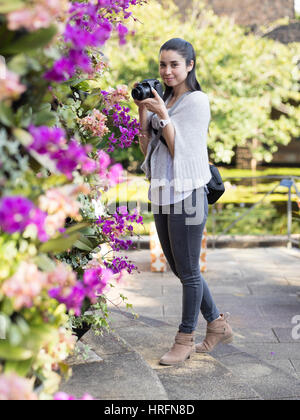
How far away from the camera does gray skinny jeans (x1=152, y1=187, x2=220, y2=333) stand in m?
2.61

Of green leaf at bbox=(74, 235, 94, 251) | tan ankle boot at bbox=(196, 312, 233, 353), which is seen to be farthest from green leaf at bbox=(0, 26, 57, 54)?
tan ankle boot at bbox=(196, 312, 233, 353)

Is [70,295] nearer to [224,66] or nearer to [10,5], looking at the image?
[10,5]

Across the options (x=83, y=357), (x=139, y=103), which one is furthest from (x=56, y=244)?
(x=139, y=103)

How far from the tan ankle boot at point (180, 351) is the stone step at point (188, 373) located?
0.10 ft

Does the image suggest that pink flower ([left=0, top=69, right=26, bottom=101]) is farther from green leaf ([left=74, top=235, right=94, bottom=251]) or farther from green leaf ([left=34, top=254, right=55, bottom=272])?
green leaf ([left=74, top=235, right=94, bottom=251])

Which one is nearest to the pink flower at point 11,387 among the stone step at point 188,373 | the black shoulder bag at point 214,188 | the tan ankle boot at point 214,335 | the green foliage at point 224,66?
the stone step at point 188,373

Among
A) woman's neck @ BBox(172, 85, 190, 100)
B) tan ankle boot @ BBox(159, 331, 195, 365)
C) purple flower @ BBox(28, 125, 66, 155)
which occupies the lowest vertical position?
tan ankle boot @ BBox(159, 331, 195, 365)

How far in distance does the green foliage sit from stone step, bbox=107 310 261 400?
786 centimetres

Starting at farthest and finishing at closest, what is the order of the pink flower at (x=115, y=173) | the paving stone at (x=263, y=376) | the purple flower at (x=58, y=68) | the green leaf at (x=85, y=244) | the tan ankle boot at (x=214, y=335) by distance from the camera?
the tan ankle boot at (x=214, y=335) < the paving stone at (x=263, y=376) < the green leaf at (x=85, y=244) < the pink flower at (x=115, y=173) < the purple flower at (x=58, y=68)

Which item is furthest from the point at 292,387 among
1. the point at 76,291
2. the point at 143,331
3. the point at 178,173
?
the point at 76,291

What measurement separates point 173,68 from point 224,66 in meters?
9.14

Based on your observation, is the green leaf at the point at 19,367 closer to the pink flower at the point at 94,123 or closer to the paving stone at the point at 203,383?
the paving stone at the point at 203,383

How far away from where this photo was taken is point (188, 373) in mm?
2537

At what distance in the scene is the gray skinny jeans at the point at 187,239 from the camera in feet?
8.56
